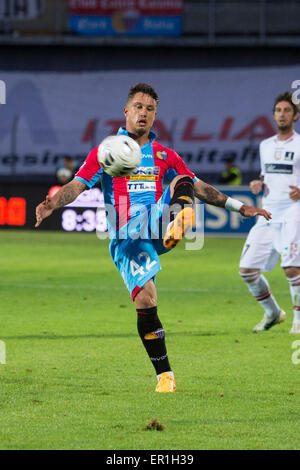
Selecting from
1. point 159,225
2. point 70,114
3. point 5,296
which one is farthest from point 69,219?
point 159,225

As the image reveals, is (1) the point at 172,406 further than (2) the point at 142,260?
No

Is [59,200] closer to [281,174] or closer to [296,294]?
[281,174]

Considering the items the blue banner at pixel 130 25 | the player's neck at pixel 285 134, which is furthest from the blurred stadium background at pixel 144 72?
the player's neck at pixel 285 134

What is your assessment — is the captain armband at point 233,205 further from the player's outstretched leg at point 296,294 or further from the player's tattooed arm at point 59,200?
the player's outstretched leg at point 296,294

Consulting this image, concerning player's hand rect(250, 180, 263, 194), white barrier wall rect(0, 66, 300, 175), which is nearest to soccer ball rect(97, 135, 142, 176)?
player's hand rect(250, 180, 263, 194)

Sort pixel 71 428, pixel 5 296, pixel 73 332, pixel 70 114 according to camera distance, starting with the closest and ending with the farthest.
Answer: pixel 71 428
pixel 73 332
pixel 5 296
pixel 70 114

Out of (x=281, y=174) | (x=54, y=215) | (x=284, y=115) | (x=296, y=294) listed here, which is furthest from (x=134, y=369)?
(x=54, y=215)

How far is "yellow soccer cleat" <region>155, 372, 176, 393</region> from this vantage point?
20.2ft

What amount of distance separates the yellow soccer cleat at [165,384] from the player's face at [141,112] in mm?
1671

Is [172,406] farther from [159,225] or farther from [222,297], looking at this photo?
[222,297]

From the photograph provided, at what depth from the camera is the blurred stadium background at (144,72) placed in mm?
28641

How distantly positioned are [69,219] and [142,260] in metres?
16.0

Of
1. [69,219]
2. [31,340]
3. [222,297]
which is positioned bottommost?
[69,219]
